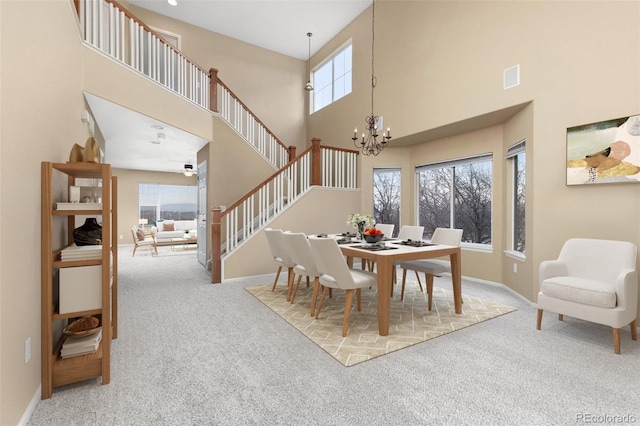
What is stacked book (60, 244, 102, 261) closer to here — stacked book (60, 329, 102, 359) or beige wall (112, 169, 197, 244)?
stacked book (60, 329, 102, 359)

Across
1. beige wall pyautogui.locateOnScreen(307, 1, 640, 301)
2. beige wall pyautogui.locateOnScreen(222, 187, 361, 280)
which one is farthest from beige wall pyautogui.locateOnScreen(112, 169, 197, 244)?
beige wall pyautogui.locateOnScreen(307, 1, 640, 301)

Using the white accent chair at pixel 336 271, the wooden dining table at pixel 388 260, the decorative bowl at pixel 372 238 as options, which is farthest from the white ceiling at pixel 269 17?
the white accent chair at pixel 336 271

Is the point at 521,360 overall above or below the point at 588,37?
below

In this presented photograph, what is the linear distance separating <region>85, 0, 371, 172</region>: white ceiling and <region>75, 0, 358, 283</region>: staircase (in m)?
0.88

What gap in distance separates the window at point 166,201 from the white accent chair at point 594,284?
11.3 metres

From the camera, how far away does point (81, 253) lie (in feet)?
6.72

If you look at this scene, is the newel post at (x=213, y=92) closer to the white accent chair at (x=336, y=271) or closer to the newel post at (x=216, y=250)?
the newel post at (x=216, y=250)

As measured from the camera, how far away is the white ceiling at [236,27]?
562 cm

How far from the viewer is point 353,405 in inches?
71.0

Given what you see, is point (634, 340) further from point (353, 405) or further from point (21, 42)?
point (21, 42)

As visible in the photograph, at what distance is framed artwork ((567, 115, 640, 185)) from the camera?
→ 9.40 ft

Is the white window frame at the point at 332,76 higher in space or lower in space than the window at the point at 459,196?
higher

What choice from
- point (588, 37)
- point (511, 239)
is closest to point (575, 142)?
point (588, 37)

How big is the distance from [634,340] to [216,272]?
504 centimetres
